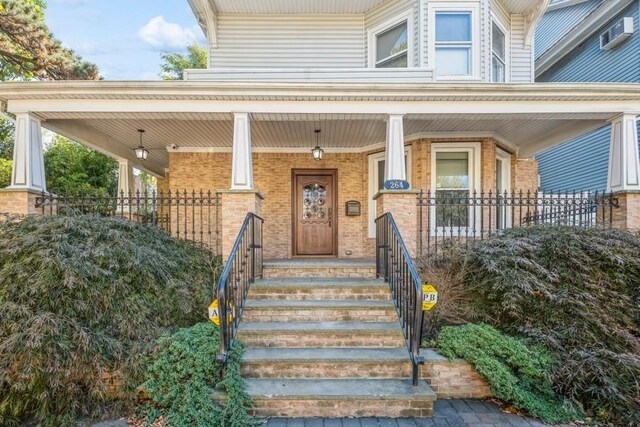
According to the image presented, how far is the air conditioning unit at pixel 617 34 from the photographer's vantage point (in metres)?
9.11

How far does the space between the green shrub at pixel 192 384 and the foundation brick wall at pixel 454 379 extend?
73.2 inches

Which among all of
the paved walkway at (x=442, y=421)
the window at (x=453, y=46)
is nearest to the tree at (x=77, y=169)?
the window at (x=453, y=46)

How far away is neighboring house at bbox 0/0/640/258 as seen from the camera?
5.86m

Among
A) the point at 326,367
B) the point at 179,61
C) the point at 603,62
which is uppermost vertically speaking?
the point at 179,61

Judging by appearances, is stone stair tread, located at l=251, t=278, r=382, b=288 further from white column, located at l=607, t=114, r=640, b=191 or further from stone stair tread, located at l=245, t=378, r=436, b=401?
white column, located at l=607, t=114, r=640, b=191

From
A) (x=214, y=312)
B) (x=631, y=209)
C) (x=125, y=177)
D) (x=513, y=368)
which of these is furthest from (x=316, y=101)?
(x=125, y=177)

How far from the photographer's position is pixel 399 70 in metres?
7.02

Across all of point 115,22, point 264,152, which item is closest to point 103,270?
point 264,152

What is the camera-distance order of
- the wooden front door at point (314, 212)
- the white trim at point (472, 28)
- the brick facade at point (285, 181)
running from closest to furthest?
1. the white trim at point (472, 28)
2. the brick facade at point (285, 181)
3. the wooden front door at point (314, 212)

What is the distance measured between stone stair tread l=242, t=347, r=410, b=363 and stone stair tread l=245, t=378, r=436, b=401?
0.65ft

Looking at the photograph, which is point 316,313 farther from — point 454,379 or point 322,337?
point 454,379

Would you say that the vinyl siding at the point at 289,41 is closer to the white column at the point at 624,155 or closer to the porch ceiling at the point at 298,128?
the porch ceiling at the point at 298,128

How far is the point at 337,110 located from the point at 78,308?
4526 millimetres

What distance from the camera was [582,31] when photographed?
10578 millimetres
